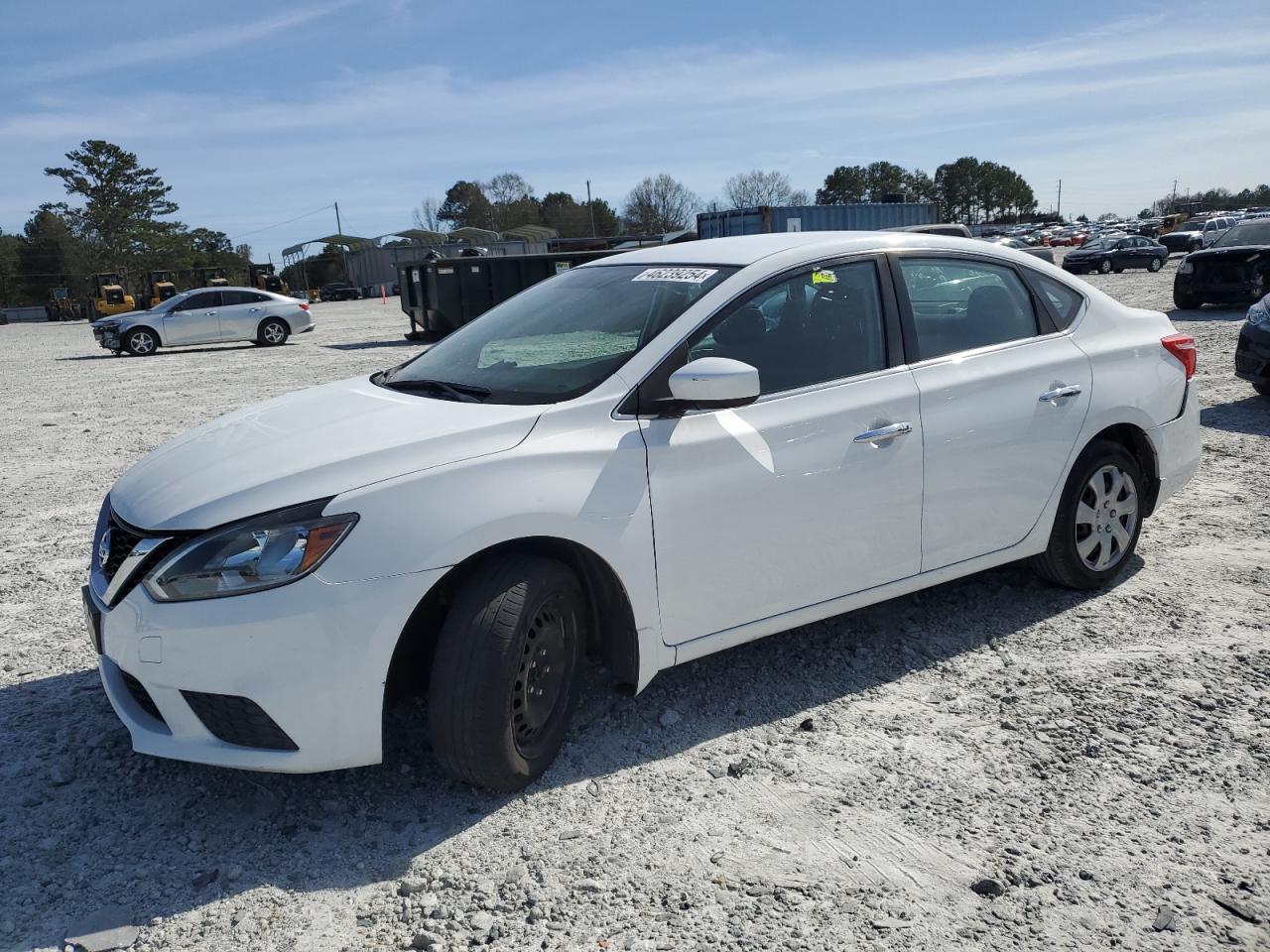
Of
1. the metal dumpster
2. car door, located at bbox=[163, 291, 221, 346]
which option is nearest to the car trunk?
the metal dumpster

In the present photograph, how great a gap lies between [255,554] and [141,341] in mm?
23984

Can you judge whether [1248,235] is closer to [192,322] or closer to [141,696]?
[141,696]

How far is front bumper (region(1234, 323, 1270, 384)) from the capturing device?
8.70 m

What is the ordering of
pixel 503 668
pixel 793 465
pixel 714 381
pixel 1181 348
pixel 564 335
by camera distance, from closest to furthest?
pixel 503 668
pixel 714 381
pixel 793 465
pixel 564 335
pixel 1181 348

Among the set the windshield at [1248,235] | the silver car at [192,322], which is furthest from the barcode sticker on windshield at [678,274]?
the silver car at [192,322]

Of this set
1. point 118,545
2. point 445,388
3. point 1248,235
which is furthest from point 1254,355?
point 1248,235

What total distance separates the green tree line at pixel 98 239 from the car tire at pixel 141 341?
52920 mm

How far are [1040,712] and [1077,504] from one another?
3.90ft

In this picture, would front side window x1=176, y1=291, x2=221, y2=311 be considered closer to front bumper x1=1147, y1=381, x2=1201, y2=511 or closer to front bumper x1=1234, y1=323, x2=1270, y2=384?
front bumper x1=1234, y1=323, x2=1270, y2=384

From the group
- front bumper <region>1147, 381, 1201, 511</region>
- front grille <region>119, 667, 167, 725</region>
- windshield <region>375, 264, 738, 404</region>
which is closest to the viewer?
front grille <region>119, 667, 167, 725</region>

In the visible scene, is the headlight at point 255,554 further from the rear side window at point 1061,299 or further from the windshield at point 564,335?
the rear side window at point 1061,299

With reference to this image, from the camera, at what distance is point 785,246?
3877 mm

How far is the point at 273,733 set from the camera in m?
2.81

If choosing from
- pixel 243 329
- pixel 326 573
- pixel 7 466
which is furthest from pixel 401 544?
pixel 243 329
